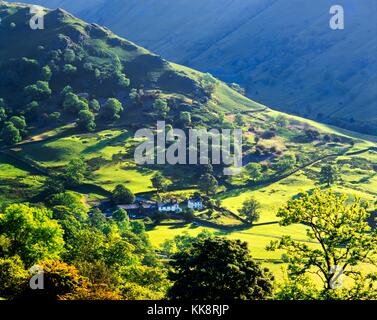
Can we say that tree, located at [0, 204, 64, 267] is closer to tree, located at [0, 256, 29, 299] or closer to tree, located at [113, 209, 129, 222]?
tree, located at [0, 256, 29, 299]

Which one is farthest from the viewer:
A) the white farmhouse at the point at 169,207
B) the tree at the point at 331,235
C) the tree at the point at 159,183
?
the tree at the point at 159,183

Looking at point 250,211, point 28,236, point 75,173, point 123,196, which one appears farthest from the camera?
point 75,173

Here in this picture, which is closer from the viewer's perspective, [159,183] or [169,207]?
[169,207]

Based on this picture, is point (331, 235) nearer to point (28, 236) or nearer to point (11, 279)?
point (11, 279)

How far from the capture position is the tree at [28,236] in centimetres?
7112

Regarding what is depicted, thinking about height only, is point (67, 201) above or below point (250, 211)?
above

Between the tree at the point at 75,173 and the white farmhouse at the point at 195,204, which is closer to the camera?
the white farmhouse at the point at 195,204

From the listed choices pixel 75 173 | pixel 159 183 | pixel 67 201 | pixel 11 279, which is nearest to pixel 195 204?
pixel 159 183

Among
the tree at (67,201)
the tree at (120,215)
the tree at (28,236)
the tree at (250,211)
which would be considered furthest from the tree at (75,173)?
the tree at (28,236)

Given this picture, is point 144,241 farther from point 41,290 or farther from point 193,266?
point 41,290

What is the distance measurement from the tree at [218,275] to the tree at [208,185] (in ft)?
406

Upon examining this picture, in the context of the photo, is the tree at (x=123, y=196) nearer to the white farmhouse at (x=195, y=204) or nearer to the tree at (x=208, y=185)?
the white farmhouse at (x=195, y=204)

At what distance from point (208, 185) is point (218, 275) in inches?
5135

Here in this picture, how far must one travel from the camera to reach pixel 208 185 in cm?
18738
